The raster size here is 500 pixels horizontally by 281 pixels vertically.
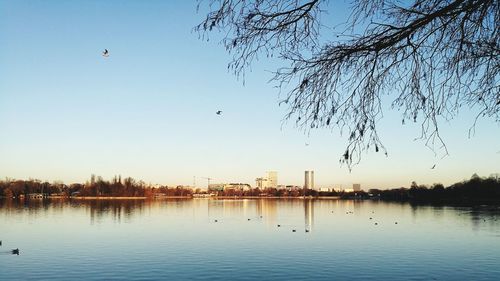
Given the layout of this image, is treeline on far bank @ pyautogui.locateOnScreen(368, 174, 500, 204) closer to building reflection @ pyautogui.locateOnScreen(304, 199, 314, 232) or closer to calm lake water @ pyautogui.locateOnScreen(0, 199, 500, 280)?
building reflection @ pyautogui.locateOnScreen(304, 199, 314, 232)

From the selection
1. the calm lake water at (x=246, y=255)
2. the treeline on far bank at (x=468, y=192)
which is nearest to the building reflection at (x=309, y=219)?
the calm lake water at (x=246, y=255)

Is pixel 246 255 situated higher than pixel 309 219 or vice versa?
pixel 246 255

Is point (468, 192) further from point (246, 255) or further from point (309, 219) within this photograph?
point (246, 255)

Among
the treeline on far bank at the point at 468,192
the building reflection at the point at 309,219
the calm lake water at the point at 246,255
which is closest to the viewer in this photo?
the calm lake water at the point at 246,255

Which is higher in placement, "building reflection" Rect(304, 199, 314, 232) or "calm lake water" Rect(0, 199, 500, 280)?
"calm lake water" Rect(0, 199, 500, 280)

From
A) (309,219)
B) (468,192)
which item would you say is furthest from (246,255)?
(468,192)

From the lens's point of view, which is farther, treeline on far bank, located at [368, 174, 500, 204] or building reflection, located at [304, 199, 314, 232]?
treeline on far bank, located at [368, 174, 500, 204]

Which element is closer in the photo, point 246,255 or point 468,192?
point 246,255

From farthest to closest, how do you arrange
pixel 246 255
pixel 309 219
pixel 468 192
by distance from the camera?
1. pixel 468 192
2. pixel 309 219
3. pixel 246 255

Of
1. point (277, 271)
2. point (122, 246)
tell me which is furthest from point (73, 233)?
point (277, 271)

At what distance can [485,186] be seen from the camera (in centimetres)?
12638

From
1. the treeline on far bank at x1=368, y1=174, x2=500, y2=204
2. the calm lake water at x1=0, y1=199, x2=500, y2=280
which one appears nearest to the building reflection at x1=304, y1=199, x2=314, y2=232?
the calm lake water at x1=0, y1=199, x2=500, y2=280

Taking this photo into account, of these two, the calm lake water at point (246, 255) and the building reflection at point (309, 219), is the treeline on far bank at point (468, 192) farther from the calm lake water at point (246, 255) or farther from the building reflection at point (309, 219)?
the calm lake water at point (246, 255)

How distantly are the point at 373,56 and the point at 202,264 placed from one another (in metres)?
23.8
